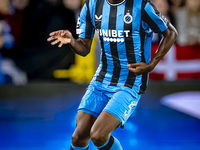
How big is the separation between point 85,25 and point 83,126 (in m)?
0.89

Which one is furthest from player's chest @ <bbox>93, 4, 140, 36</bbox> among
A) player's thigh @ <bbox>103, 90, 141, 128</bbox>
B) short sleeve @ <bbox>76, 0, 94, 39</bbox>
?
player's thigh @ <bbox>103, 90, 141, 128</bbox>

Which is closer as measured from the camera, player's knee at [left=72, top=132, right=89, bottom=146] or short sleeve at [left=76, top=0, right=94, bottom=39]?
player's knee at [left=72, top=132, right=89, bottom=146]

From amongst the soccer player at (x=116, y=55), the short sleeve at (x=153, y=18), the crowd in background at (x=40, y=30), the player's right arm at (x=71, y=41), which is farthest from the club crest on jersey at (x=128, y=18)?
the crowd in background at (x=40, y=30)

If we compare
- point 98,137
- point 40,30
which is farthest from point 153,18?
point 40,30

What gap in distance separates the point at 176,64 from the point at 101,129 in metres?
4.43

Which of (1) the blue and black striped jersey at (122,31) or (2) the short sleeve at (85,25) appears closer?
(1) the blue and black striped jersey at (122,31)

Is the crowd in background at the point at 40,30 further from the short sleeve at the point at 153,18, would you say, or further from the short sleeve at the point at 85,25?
the short sleeve at the point at 153,18

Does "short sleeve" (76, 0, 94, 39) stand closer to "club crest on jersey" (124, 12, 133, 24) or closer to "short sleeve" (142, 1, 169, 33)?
"club crest on jersey" (124, 12, 133, 24)

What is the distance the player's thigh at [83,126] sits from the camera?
2.02m

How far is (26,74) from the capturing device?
590cm

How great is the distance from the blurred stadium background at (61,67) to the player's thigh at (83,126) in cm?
220

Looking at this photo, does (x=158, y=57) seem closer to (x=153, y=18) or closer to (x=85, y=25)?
(x=153, y=18)

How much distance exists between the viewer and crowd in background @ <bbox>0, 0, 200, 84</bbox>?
552 centimetres

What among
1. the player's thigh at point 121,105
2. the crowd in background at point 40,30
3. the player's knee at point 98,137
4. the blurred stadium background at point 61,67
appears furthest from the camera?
the crowd in background at point 40,30
